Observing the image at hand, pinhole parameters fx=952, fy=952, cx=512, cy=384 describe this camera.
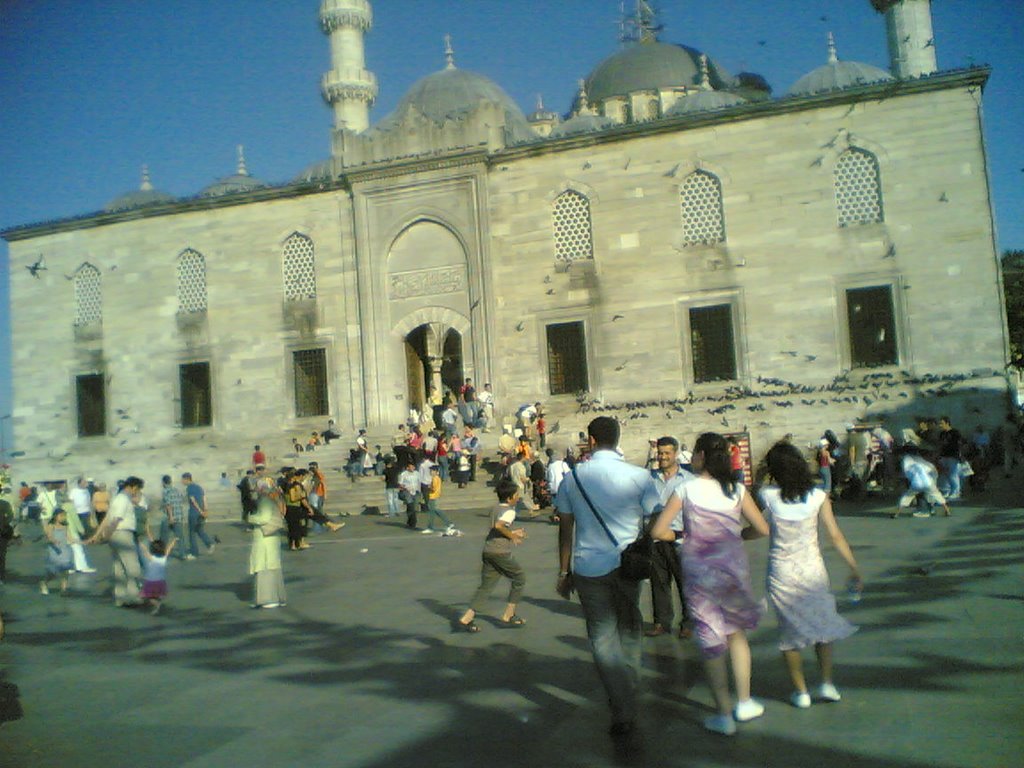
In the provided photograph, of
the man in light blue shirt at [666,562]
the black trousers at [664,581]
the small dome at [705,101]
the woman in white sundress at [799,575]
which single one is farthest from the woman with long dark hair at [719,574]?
the small dome at [705,101]

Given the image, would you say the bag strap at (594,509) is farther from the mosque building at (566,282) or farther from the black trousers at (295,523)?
the mosque building at (566,282)

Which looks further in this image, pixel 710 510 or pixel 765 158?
pixel 765 158

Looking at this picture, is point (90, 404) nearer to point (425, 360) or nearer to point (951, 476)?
Answer: point (425, 360)

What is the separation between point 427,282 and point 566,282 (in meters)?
3.98

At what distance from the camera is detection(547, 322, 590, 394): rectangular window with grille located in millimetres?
25223

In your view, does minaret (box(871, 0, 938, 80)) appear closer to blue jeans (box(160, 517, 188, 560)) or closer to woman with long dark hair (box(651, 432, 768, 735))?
blue jeans (box(160, 517, 188, 560))

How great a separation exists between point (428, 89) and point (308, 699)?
3151 centimetres

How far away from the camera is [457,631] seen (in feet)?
27.0

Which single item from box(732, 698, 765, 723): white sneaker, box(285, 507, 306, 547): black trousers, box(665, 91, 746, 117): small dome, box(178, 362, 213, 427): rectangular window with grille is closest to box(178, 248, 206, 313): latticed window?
box(178, 362, 213, 427): rectangular window with grille

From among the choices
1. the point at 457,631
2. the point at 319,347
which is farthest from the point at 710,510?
the point at 319,347

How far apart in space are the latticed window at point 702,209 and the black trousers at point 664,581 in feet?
57.2

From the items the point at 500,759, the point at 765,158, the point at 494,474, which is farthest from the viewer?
the point at 765,158

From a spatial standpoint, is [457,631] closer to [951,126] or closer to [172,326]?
[951,126]

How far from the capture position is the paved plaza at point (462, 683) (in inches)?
194
